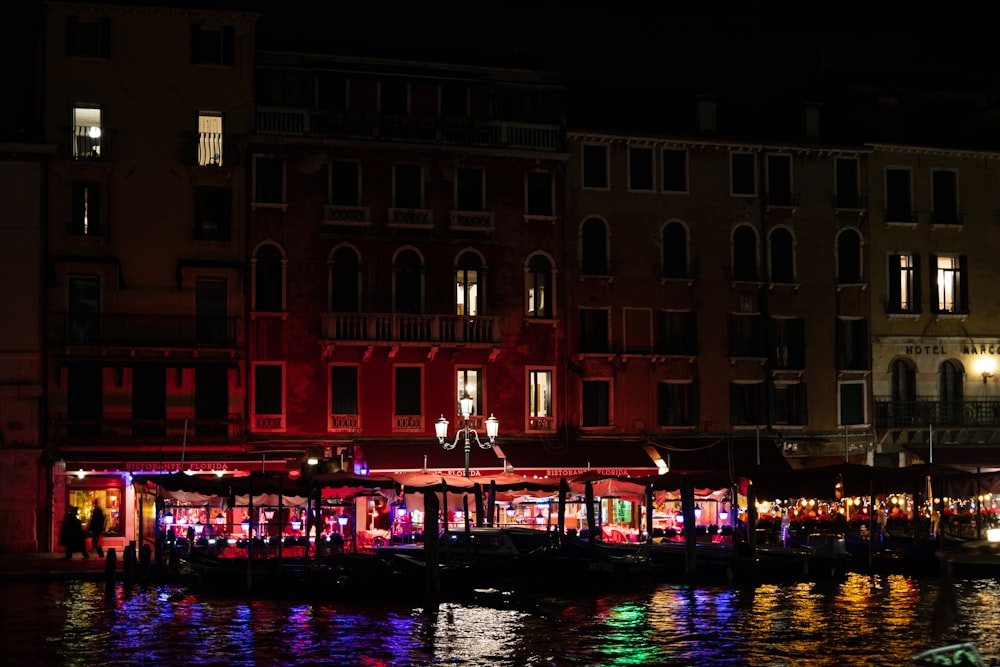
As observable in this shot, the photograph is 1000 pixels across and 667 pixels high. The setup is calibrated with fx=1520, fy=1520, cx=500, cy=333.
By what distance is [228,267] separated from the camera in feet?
151

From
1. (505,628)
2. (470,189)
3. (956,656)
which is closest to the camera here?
(956,656)

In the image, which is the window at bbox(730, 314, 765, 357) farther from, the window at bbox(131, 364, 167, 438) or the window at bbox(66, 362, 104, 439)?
the window at bbox(66, 362, 104, 439)

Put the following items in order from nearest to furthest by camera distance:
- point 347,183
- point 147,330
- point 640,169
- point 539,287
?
point 147,330 < point 347,183 < point 539,287 < point 640,169

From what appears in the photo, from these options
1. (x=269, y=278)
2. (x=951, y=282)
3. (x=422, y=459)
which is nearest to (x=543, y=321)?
(x=422, y=459)

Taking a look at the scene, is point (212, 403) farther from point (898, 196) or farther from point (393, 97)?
point (898, 196)

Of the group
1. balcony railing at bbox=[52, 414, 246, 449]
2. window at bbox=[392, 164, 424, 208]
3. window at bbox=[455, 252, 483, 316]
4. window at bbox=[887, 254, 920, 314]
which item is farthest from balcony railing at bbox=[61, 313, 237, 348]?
window at bbox=[887, 254, 920, 314]

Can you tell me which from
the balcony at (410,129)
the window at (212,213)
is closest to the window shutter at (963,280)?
the balcony at (410,129)

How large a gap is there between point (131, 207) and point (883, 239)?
24978 millimetres

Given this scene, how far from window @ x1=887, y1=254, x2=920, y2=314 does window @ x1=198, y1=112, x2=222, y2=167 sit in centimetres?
2285

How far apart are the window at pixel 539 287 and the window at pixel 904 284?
12.0 m

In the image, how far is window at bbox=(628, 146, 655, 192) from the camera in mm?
49906

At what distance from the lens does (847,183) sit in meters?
51.8

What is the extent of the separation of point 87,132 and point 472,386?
553 inches

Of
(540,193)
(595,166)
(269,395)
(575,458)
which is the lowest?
(575,458)
